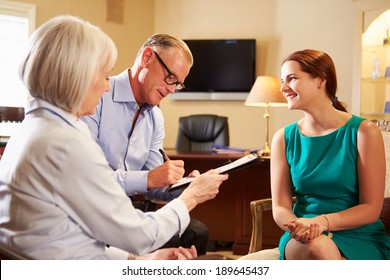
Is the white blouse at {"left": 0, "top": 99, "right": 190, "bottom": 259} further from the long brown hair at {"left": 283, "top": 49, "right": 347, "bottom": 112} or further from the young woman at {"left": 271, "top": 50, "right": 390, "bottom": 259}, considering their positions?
the long brown hair at {"left": 283, "top": 49, "right": 347, "bottom": 112}

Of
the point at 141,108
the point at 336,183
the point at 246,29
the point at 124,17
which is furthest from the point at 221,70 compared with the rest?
the point at 336,183

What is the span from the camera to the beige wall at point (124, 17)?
19.7 ft

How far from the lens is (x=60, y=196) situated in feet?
3.42

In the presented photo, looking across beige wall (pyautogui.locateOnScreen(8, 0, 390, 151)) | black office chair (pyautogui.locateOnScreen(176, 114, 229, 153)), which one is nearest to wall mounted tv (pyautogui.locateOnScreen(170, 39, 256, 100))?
beige wall (pyautogui.locateOnScreen(8, 0, 390, 151))

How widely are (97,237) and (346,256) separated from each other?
0.89 meters

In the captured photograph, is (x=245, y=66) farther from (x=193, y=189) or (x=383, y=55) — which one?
(x=193, y=189)

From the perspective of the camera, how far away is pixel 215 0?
648 cm

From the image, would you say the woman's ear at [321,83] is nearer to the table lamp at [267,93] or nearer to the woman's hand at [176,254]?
the woman's hand at [176,254]

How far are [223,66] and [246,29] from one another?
0.53 metres

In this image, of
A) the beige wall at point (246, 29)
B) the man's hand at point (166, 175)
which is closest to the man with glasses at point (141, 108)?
the man's hand at point (166, 175)

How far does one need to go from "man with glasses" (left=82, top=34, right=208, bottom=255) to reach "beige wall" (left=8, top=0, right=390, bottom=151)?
3778 mm

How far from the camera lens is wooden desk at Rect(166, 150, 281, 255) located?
3.80 metres

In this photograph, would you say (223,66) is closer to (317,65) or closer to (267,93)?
(267,93)
